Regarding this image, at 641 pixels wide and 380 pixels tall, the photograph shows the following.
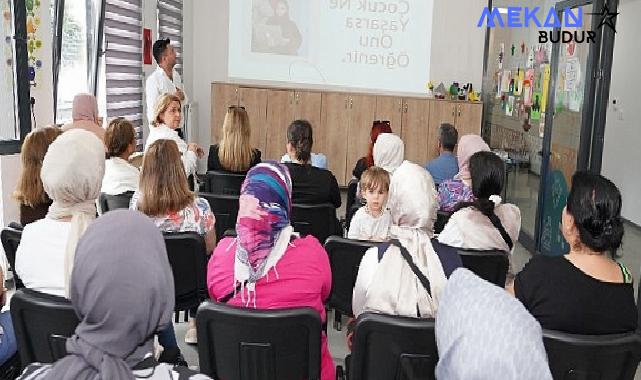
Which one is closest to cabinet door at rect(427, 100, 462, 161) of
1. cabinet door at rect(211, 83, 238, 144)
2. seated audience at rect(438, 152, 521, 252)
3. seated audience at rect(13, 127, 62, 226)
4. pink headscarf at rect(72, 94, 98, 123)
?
cabinet door at rect(211, 83, 238, 144)

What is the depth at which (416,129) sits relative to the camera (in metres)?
7.92

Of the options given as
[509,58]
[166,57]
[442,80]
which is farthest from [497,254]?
[442,80]

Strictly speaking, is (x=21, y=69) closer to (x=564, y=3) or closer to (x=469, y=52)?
(x=564, y=3)

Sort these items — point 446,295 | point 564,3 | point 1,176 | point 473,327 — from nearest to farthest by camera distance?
point 473,327 < point 446,295 < point 1,176 < point 564,3

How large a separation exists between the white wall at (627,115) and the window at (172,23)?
5.47 metres

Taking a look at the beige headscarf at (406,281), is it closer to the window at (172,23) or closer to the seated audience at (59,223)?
the seated audience at (59,223)

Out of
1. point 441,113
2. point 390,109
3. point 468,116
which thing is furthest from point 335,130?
point 468,116

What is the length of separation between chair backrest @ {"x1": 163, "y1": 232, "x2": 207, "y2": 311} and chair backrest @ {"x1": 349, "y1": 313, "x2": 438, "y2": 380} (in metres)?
1.11

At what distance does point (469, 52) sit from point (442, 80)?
0.51 meters

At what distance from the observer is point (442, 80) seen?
328 inches

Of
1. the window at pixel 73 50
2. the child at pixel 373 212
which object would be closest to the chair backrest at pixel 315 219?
the child at pixel 373 212

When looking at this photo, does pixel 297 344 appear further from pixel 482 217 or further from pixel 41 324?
pixel 482 217

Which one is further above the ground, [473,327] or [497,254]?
[473,327]

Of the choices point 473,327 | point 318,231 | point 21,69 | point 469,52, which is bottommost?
point 318,231
